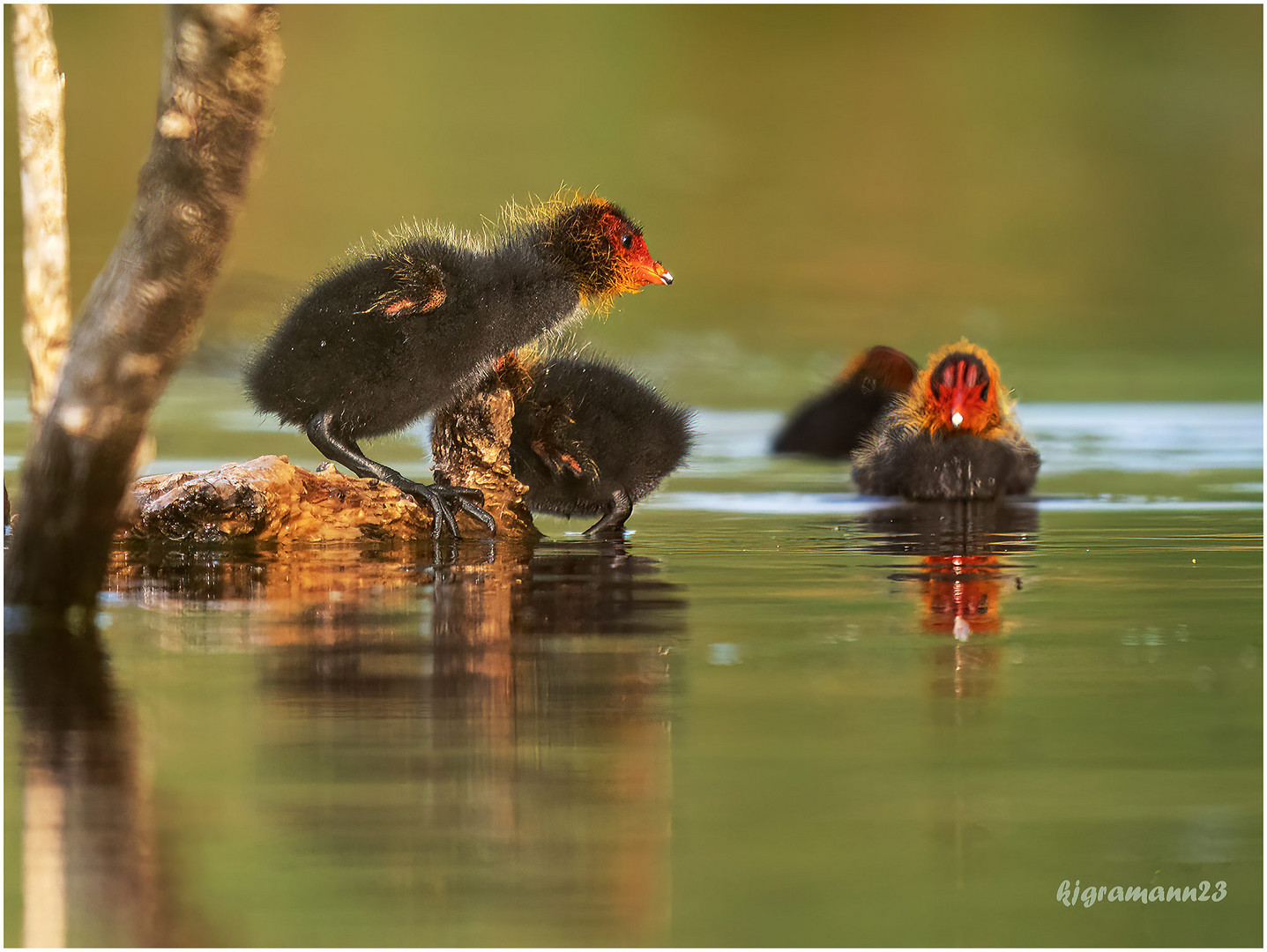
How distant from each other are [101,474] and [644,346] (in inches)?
387

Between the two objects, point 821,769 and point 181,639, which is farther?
point 181,639

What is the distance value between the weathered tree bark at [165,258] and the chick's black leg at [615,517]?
95.6 inches

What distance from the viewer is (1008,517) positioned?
6.40 meters

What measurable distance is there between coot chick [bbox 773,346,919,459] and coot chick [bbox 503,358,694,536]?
2655 millimetres

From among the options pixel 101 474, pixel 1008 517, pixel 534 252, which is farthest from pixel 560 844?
pixel 1008 517

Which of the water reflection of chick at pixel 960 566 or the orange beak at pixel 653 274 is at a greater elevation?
the orange beak at pixel 653 274

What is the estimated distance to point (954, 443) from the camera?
7.07 metres

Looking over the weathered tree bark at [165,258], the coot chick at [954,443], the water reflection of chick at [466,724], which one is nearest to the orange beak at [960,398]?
the coot chick at [954,443]

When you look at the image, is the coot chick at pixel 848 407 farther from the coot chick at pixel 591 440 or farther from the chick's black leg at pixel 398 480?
the chick's black leg at pixel 398 480

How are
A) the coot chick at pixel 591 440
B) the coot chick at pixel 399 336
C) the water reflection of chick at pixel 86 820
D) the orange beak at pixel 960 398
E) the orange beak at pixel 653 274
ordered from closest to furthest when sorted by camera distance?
the water reflection of chick at pixel 86 820, the coot chick at pixel 399 336, the orange beak at pixel 653 274, the coot chick at pixel 591 440, the orange beak at pixel 960 398

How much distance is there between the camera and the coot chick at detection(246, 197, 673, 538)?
5.09 meters

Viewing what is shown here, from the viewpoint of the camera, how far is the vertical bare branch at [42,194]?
5.32 meters

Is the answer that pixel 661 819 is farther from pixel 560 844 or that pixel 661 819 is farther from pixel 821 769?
pixel 821 769

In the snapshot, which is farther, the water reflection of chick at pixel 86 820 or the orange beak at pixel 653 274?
the orange beak at pixel 653 274
